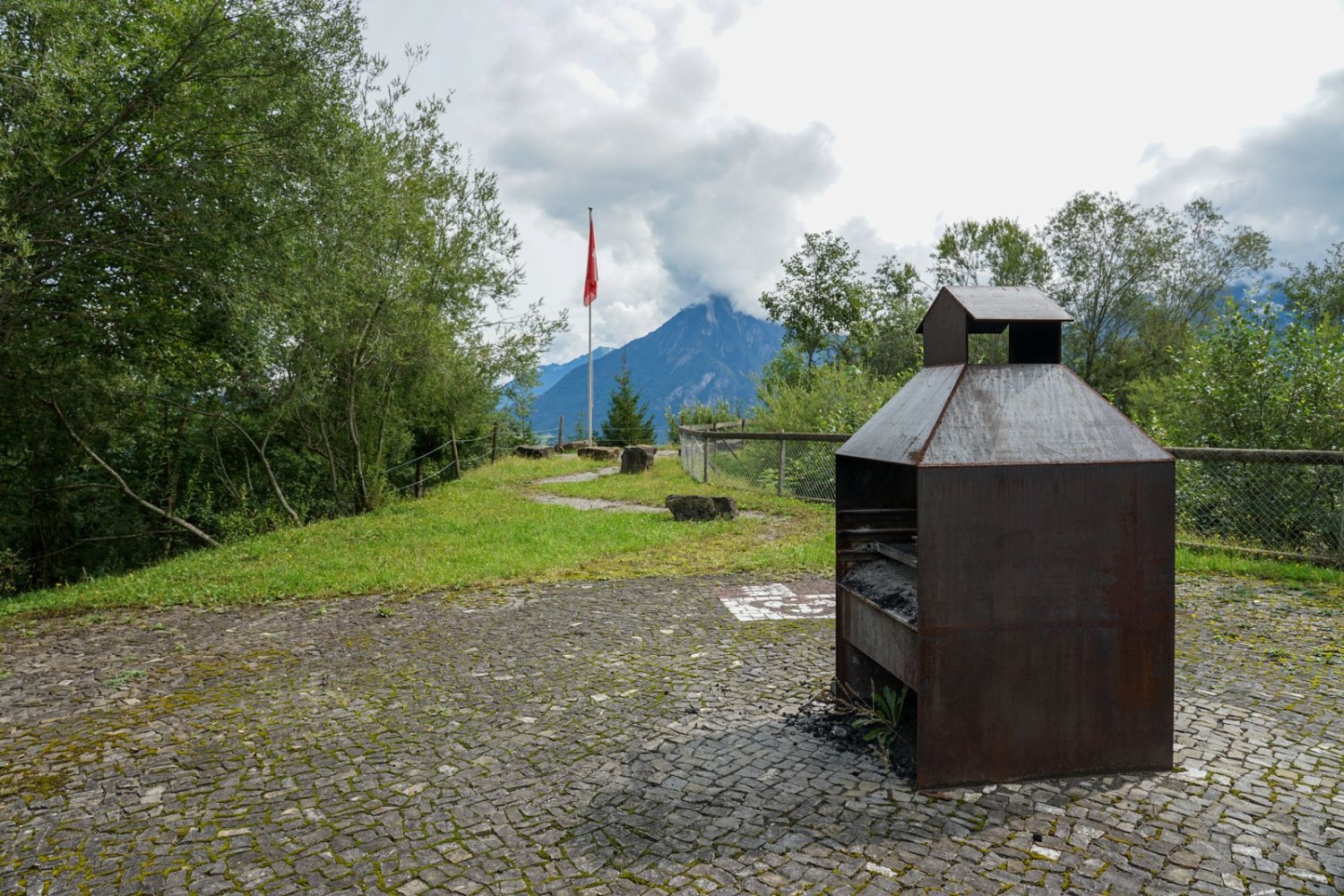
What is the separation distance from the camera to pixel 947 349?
3781mm

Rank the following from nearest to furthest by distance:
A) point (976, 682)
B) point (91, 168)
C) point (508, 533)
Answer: point (976, 682) < point (91, 168) < point (508, 533)

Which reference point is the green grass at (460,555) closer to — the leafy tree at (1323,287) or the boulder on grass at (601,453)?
the boulder on grass at (601,453)

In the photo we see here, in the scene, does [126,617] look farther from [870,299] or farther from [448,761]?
[870,299]

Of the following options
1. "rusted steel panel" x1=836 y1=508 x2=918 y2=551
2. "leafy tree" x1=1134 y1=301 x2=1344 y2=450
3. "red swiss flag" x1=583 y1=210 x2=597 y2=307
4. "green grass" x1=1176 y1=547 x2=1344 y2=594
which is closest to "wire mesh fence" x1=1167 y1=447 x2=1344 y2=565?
"green grass" x1=1176 y1=547 x2=1344 y2=594

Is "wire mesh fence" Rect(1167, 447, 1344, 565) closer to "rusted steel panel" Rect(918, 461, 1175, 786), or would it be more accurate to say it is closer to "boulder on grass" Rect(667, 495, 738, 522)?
"boulder on grass" Rect(667, 495, 738, 522)

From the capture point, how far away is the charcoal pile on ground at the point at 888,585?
11.8 feet

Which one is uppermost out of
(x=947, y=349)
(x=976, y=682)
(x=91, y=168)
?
(x=91, y=168)

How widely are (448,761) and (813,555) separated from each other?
5638mm

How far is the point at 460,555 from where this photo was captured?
935cm

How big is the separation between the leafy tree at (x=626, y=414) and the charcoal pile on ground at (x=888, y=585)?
95.9ft

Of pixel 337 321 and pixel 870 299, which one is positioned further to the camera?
pixel 870 299

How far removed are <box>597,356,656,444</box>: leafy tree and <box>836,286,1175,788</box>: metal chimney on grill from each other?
98.4 ft

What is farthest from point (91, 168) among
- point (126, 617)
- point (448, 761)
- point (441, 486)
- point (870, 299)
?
point (870, 299)

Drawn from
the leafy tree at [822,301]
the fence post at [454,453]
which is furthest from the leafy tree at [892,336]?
the fence post at [454,453]
